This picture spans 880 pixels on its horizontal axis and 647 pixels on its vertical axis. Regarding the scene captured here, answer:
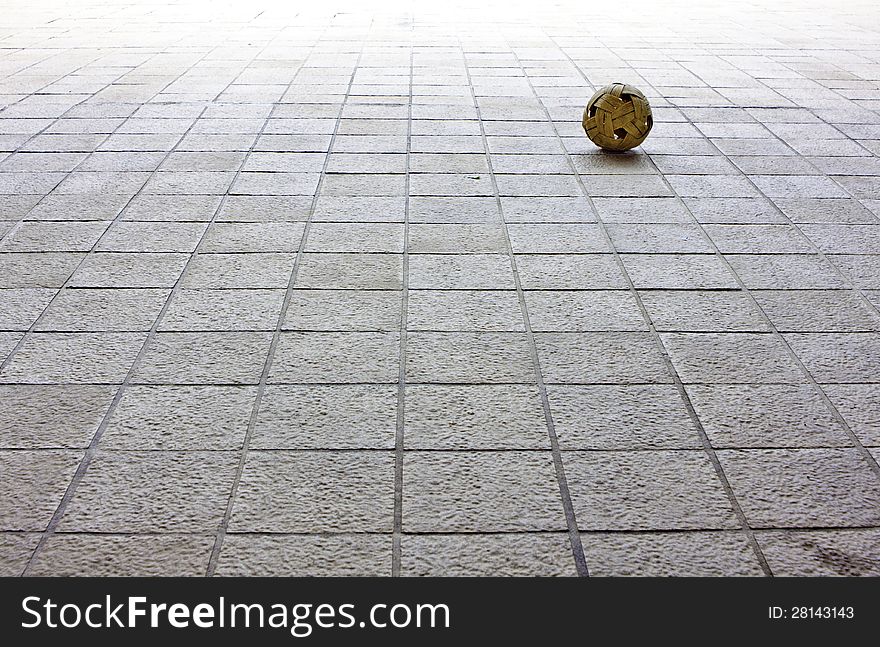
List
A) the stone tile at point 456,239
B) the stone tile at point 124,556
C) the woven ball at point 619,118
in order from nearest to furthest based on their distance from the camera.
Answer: the stone tile at point 124,556 < the stone tile at point 456,239 < the woven ball at point 619,118

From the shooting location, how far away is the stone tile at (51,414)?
2762 millimetres

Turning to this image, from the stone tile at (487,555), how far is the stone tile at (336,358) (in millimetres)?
860

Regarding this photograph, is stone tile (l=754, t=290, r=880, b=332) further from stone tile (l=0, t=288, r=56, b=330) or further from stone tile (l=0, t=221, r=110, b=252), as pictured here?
stone tile (l=0, t=221, r=110, b=252)

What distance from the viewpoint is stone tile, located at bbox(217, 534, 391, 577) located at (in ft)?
7.36

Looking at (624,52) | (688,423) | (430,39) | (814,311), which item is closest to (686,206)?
(814,311)

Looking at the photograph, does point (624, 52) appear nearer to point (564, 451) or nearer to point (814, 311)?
point (814, 311)

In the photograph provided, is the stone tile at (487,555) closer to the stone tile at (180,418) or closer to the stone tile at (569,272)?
the stone tile at (180,418)

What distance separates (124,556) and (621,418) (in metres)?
1.48

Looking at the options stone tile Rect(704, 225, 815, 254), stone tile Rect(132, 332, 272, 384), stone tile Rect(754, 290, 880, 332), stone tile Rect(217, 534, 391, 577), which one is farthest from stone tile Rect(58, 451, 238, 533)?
stone tile Rect(704, 225, 815, 254)

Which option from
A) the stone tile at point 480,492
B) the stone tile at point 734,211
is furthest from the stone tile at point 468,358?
the stone tile at point 734,211

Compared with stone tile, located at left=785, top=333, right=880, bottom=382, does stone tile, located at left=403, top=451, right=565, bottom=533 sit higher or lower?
higher

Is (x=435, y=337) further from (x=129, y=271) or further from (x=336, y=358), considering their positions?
(x=129, y=271)

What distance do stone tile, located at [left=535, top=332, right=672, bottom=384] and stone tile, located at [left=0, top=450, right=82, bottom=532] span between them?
1510 millimetres

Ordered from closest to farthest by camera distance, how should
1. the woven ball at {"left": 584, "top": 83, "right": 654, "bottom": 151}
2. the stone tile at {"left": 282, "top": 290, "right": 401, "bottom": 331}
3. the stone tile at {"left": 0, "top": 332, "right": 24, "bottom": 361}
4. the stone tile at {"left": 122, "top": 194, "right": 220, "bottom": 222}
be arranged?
the stone tile at {"left": 0, "top": 332, "right": 24, "bottom": 361}
the stone tile at {"left": 282, "top": 290, "right": 401, "bottom": 331}
the stone tile at {"left": 122, "top": 194, "right": 220, "bottom": 222}
the woven ball at {"left": 584, "top": 83, "right": 654, "bottom": 151}
